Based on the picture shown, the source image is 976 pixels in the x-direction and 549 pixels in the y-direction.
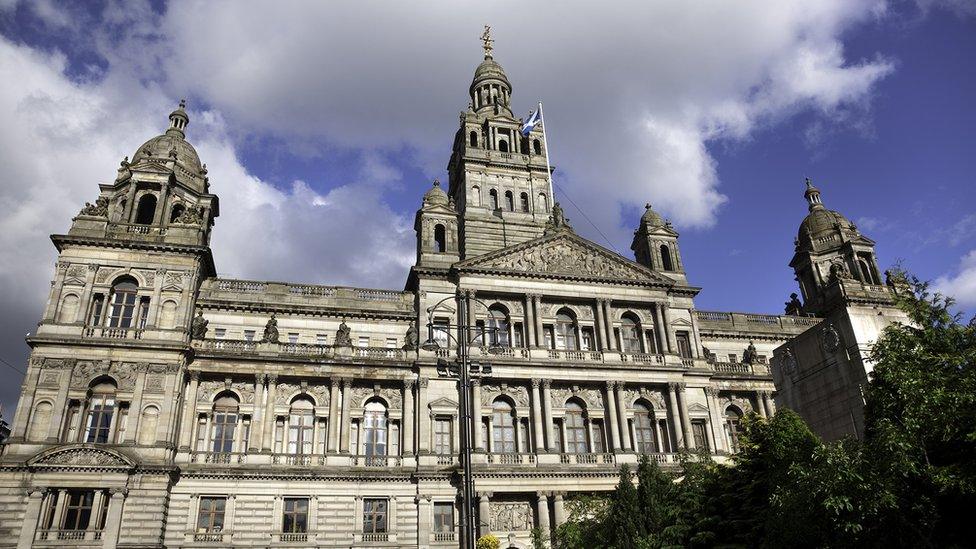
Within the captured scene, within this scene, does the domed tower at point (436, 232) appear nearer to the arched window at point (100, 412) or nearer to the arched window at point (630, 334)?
the arched window at point (630, 334)

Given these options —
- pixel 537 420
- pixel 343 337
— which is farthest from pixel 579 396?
pixel 343 337

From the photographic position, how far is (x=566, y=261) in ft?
156

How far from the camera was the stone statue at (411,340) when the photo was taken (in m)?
42.9

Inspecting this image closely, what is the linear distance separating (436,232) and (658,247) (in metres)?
17.5

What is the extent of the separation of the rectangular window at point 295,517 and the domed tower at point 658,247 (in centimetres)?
2999

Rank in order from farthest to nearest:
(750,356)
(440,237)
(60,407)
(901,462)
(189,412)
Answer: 1. (750,356)
2. (440,237)
3. (189,412)
4. (60,407)
5. (901,462)

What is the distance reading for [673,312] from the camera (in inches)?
1928

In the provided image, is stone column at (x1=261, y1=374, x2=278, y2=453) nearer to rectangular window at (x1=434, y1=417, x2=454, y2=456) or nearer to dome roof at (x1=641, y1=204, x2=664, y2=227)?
rectangular window at (x1=434, y1=417, x2=454, y2=456)

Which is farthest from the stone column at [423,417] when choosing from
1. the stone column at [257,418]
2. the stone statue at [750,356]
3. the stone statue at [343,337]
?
the stone statue at [750,356]

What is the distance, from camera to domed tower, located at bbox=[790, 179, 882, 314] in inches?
2128

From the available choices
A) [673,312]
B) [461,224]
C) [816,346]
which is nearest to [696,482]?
[816,346]

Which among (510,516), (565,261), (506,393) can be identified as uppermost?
(565,261)

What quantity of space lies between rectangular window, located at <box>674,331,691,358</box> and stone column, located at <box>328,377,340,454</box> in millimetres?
23942

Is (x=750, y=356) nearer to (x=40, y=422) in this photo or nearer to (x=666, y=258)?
(x=666, y=258)
